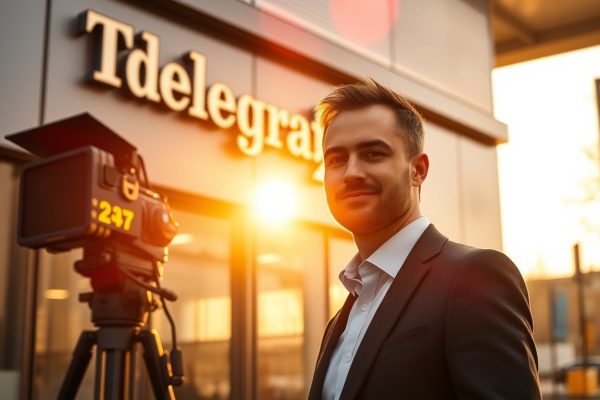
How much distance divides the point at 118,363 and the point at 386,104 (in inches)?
59.9

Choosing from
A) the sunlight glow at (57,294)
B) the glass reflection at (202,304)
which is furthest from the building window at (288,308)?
the sunlight glow at (57,294)

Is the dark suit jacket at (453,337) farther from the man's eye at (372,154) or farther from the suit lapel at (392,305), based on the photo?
the man's eye at (372,154)

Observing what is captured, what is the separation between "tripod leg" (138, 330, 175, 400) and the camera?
A: 282 cm

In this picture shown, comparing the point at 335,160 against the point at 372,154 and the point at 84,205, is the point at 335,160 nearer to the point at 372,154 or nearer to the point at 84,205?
the point at 372,154

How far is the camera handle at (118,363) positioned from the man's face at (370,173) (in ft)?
3.99

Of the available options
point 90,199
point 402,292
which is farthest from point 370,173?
point 90,199

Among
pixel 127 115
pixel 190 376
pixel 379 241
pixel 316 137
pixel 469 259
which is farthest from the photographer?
pixel 316 137

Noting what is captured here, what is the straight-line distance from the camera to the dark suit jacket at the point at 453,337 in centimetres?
158

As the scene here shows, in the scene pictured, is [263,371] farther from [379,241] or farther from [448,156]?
[379,241]

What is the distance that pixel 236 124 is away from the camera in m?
6.09

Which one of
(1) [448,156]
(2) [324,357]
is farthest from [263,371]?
(2) [324,357]

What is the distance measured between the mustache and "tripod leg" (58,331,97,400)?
4.75 ft

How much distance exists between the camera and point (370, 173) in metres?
1.89

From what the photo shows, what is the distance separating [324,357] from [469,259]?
21.5 inches
